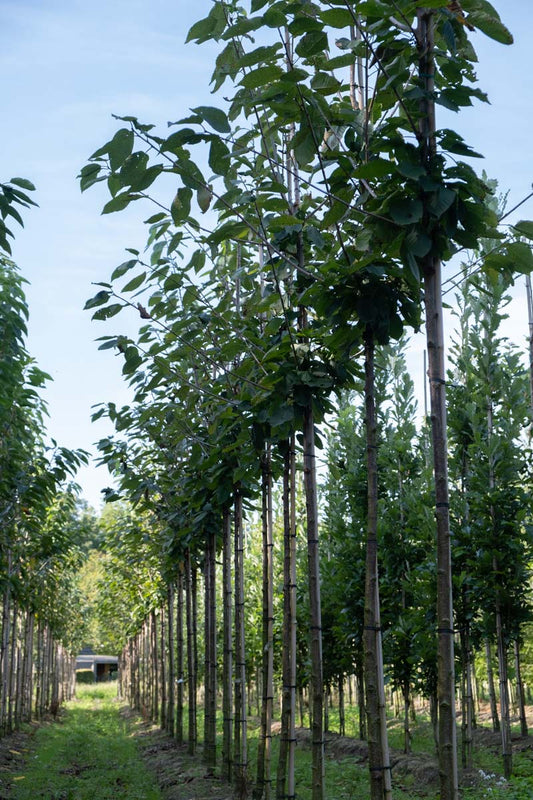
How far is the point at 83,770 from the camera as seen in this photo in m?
13.5

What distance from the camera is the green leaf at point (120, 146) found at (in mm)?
3177

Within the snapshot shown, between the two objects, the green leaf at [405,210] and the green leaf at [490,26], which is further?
the green leaf at [405,210]

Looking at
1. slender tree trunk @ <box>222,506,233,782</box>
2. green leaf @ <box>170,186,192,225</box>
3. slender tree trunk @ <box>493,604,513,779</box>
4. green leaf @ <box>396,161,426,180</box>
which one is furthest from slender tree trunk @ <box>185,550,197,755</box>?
green leaf @ <box>396,161,426,180</box>

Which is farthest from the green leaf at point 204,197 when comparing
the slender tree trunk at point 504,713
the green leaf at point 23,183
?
the slender tree trunk at point 504,713

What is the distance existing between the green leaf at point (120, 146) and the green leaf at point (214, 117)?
29 centimetres

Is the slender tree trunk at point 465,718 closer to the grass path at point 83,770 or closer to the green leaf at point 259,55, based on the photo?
the grass path at point 83,770

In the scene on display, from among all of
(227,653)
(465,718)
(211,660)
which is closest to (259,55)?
(227,653)

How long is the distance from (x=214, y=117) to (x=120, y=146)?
406 millimetres

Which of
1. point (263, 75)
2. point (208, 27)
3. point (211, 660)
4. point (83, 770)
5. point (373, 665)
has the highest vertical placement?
point (208, 27)

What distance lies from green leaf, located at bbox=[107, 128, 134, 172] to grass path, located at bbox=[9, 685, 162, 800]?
23.3 ft

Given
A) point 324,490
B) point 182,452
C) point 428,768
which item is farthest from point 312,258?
point 324,490

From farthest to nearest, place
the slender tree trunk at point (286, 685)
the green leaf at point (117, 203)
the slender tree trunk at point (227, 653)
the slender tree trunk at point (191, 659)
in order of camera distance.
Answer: the slender tree trunk at point (191, 659) < the slender tree trunk at point (227, 653) < the slender tree trunk at point (286, 685) < the green leaf at point (117, 203)

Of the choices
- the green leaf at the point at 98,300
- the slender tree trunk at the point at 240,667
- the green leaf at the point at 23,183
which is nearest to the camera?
the green leaf at the point at 23,183

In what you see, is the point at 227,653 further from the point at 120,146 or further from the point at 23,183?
the point at 120,146
